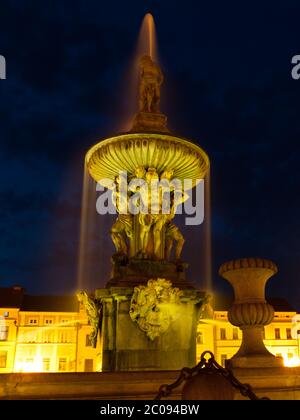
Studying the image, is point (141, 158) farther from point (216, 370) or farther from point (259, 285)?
point (216, 370)

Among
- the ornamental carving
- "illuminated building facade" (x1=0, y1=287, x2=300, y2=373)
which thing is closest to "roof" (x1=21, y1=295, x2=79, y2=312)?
"illuminated building facade" (x1=0, y1=287, x2=300, y2=373)

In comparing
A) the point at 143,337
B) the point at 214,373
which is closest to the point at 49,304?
the point at 143,337

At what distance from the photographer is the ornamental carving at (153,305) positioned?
8555 mm

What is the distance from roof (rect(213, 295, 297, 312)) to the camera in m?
45.3

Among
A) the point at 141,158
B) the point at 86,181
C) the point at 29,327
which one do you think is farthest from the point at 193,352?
the point at 29,327

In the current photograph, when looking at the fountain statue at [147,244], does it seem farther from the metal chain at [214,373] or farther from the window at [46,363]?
the window at [46,363]

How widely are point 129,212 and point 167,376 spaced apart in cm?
487

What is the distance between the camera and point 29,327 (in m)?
43.6

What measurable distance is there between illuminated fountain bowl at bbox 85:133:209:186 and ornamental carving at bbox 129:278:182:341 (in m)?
2.66

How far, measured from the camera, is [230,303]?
1754 inches

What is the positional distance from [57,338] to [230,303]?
631 inches

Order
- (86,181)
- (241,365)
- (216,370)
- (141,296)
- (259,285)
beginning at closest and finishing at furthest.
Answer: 1. (216,370)
2. (241,365)
3. (259,285)
4. (141,296)
5. (86,181)

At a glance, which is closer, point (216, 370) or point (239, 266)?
point (216, 370)
